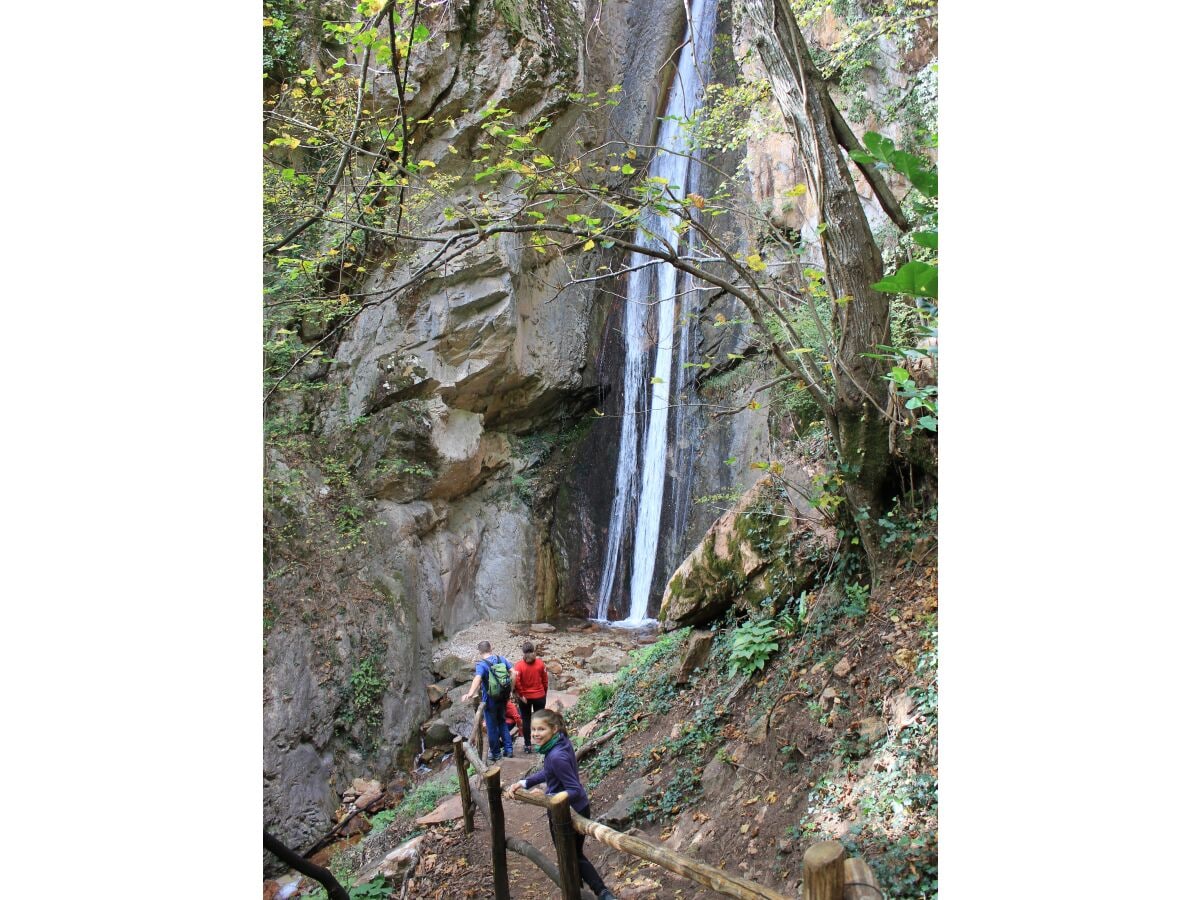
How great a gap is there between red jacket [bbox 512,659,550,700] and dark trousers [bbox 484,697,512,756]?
0.13 meters

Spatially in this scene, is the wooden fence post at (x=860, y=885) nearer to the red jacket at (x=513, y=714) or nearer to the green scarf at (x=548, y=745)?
the green scarf at (x=548, y=745)

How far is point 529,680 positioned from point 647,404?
16.3ft

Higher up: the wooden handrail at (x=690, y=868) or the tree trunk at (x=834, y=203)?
the tree trunk at (x=834, y=203)

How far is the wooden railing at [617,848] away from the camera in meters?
1.58

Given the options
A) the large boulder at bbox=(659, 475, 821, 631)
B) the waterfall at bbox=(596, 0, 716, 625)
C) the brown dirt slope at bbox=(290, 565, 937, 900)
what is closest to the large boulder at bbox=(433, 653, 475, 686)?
the waterfall at bbox=(596, 0, 716, 625)

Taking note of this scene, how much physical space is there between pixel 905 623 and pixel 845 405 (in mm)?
952

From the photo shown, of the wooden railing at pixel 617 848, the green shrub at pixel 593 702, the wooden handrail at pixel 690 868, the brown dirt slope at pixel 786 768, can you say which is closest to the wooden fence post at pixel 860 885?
the wooden railing at pixel 617 848

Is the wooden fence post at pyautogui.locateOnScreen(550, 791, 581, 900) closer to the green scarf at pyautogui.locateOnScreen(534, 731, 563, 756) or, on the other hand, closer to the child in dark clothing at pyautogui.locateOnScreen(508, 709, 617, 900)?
the child in dark clothing at pyautogui.locateOnScreen(508, 709, 617, 900)

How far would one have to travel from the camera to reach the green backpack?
4801 millimetres

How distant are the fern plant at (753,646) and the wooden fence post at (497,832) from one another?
133cm

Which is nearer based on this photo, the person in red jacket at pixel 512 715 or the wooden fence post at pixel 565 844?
the wooden fence post at pixel 565 844
